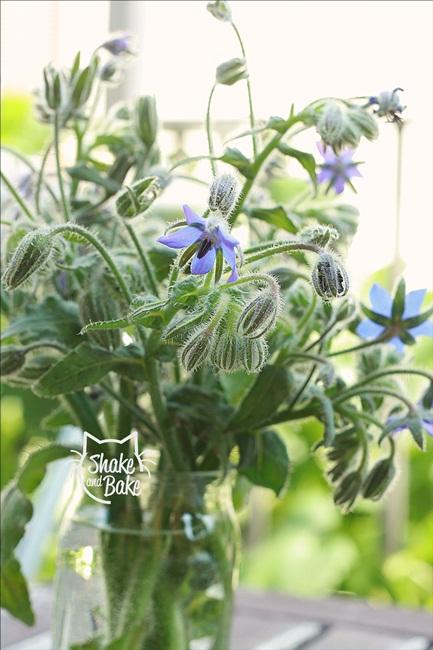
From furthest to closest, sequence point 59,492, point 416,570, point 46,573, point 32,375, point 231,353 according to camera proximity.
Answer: point 416,570 < point 46,573 < point 59,492 < point 32,375 < point 231,353

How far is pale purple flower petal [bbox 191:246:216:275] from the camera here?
41 cm

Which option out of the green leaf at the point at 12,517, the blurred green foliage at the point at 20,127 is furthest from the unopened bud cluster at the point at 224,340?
the blurred green foliage at the point at 20,127

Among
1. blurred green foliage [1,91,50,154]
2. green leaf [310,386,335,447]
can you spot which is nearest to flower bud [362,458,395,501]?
green leaf [310,386,335,447]

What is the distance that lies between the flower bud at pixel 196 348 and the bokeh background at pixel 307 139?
27cm

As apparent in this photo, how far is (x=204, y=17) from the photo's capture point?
1162mm

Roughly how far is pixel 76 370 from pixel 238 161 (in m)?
0.13

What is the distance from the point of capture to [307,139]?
85 cm

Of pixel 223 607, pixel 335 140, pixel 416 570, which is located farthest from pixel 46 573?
pixel 335 140

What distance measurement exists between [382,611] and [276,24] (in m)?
0.67

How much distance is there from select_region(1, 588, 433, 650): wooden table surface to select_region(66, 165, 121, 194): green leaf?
39cm

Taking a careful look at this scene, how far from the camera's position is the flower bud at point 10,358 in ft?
1.83

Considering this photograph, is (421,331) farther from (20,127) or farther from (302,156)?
(20,127)

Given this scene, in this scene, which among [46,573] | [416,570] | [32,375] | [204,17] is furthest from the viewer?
[416,570]

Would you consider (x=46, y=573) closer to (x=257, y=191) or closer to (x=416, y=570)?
(x=416, y=570)
